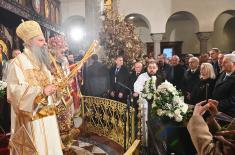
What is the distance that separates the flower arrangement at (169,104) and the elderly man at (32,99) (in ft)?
3.84

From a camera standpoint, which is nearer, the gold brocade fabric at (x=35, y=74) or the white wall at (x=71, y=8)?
the gold brocade fabric at (x=35, y=74)

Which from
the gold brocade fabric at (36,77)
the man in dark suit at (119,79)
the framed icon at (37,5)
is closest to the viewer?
the gold brocade fabric at (36,77)

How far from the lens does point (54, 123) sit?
3006 mm

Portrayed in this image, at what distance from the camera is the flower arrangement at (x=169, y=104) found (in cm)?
306

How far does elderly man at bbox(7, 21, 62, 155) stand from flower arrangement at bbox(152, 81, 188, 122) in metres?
1.17

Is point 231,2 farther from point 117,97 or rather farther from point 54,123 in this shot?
point 54,123

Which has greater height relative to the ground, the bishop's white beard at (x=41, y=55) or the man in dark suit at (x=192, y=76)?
the bishop's white beard at (x=41, y=55)

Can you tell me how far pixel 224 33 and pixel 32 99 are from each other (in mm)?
18352

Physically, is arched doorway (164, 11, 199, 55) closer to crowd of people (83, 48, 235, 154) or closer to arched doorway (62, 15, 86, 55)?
arched doorway (62, 15, 86, 55)

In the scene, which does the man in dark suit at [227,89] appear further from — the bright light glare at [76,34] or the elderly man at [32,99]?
the bright light glare at [76,34]

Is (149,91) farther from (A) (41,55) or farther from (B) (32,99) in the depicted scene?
(B) (32,99)

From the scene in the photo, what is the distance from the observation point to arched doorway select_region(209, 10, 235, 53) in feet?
60.8

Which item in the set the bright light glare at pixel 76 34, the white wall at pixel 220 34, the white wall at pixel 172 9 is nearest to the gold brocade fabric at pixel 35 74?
the white wall at pixel 172 9

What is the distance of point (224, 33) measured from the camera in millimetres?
18844
